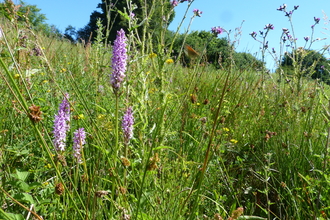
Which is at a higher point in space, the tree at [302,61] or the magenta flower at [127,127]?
the tree at [302,61]

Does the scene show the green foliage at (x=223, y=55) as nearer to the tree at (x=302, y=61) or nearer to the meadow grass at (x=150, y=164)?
the meadow grass at (x=150, y=164)

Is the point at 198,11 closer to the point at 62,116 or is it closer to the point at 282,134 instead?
the point at 282,134

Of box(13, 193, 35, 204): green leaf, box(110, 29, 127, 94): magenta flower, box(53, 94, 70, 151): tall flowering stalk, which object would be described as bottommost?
box(13, 193, 35, 204): green leaf

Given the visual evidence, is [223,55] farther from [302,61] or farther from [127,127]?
[127,127]

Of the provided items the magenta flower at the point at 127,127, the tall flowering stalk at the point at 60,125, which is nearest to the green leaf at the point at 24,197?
the tall flowering stalk at the point at 60,125

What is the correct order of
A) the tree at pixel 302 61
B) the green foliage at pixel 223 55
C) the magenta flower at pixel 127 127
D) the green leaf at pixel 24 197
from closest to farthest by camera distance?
1. the green leaf at pixel 24 197
2. the magenta flower at pixel 127 127
3. the green foliage at pixel 223 55
4. the tree at pixel 302 61

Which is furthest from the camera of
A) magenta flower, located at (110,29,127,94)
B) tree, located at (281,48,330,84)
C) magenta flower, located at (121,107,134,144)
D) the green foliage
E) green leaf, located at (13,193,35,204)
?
tree, located at (281,48,330,84)

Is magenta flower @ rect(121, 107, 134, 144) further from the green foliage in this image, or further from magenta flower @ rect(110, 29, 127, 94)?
the green foliage

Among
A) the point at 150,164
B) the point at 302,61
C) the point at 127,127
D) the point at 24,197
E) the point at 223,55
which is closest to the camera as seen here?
the point at 150,164

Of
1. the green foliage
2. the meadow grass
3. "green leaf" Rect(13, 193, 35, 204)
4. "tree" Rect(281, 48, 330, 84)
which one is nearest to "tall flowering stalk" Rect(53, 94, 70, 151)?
the meadow grass

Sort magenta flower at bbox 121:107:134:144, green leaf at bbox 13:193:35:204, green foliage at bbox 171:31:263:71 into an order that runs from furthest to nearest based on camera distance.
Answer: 1. green foliage at bbox 171:31:263:71
2. magenta flower at bbox 121:107:134:144
3. green leaf at bbox 13:193:35:204

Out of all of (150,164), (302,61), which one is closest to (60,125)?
(150,164)

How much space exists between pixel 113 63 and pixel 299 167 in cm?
122

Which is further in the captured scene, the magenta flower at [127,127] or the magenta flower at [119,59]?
the magenta flower at [127,127]
